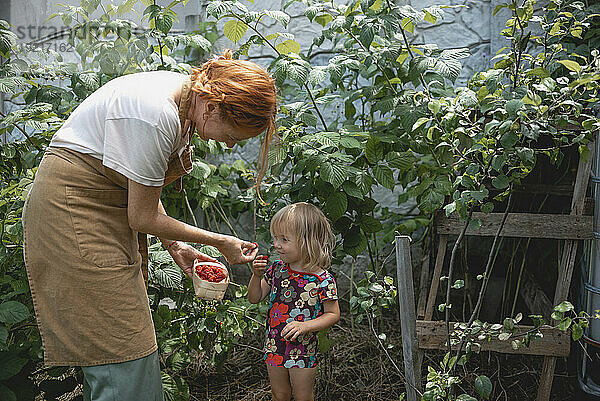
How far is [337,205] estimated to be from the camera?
2.29 m

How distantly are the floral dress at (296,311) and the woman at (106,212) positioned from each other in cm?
61

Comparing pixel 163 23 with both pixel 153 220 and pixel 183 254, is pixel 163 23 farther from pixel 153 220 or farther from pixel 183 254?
pixel 153 220

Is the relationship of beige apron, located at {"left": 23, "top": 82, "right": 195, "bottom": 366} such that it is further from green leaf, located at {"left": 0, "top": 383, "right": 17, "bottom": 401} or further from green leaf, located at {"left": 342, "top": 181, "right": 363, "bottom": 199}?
green leaf, located at {"left": 342, "top": 181, "right": 363, "bottom": 199}

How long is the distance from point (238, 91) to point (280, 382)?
1106mm

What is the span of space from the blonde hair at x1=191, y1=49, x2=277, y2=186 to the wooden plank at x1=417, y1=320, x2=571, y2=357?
46.2 inches

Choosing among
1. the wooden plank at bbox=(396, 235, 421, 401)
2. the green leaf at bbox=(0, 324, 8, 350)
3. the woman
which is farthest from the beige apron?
the wooden plank at bbox=(396, 235, 421, 401)

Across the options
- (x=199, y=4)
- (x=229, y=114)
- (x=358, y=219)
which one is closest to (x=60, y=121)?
(x=229, y=114)

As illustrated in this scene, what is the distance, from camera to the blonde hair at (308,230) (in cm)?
211

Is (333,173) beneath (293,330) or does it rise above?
above

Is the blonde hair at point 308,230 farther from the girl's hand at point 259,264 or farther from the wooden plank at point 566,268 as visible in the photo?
the wooden plank at point 566,268

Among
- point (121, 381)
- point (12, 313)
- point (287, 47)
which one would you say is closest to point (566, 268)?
point (287, 47)

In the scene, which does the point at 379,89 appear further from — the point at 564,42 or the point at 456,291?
the point at 456,291

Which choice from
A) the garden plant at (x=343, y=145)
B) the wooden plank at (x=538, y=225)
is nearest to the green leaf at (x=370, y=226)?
the garden plant at (x=343, y=145)

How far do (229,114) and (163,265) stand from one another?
848mm
